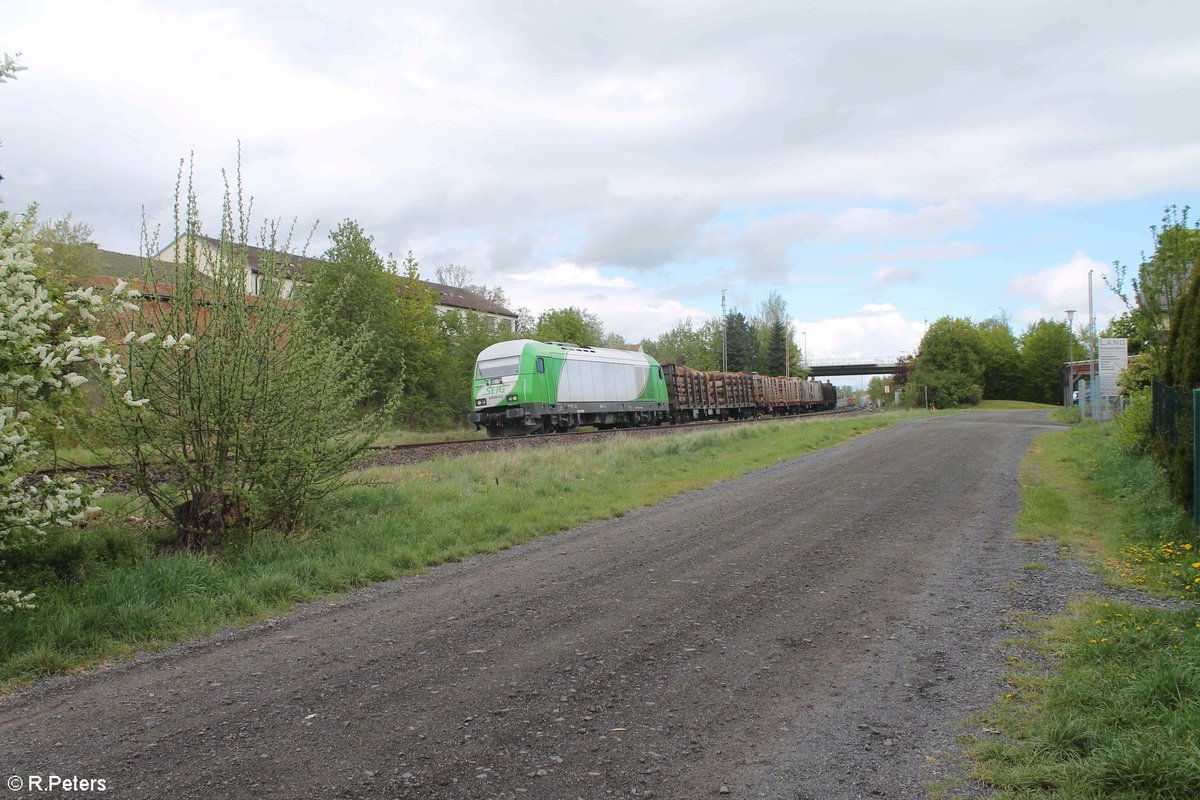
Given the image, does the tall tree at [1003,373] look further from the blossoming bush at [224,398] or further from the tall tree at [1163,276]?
the blossoming bush at [224,398]

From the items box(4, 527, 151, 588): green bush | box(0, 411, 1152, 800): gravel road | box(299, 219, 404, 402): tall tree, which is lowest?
box(0, 411, 1152, 800): gravel road

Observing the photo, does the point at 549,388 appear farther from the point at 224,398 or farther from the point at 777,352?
the point at 777,352

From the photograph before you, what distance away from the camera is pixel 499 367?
998 inches

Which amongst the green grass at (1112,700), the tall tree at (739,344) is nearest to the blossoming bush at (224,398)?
the green grass at (1112,700)

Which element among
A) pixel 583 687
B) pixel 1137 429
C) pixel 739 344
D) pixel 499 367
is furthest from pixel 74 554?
pixel 739 344

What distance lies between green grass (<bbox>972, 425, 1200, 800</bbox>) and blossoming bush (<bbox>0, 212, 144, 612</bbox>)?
5.92 meters

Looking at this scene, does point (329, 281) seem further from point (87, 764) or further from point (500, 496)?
point (87, 764)

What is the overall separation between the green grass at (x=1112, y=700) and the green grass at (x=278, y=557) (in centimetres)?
533

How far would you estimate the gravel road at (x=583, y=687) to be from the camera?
340cm

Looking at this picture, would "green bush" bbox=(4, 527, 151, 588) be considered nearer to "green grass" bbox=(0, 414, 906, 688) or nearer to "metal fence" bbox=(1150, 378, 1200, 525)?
"green grass" bbox=(0, 414, 906, 688)

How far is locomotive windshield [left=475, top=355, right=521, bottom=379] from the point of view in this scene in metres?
24.8

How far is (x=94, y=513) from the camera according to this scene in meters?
7.55

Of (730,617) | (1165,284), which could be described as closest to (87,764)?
(730,617)

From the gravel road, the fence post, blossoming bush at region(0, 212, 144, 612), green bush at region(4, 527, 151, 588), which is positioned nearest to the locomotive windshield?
the gravel road
